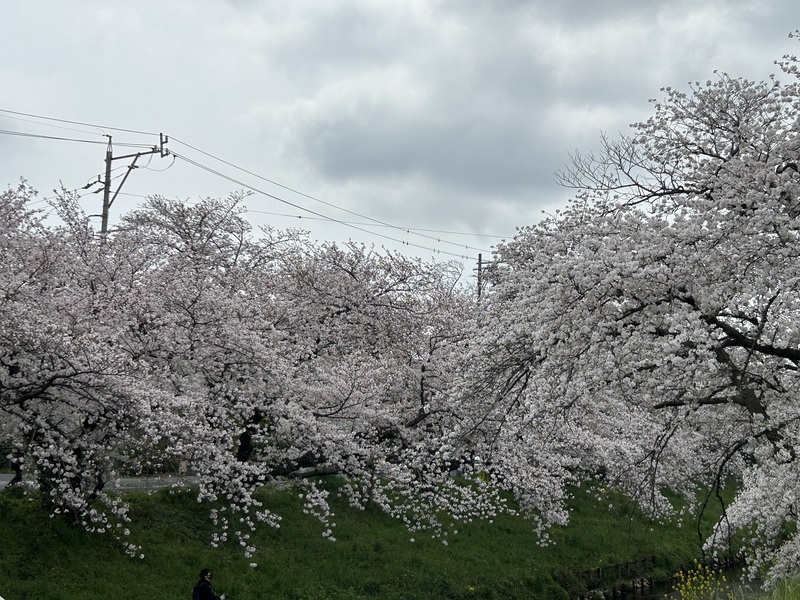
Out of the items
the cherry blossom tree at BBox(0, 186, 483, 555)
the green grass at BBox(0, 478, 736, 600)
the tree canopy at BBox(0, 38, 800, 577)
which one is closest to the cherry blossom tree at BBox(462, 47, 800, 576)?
the tree canopy at BBox(0, 38, 800, 577)

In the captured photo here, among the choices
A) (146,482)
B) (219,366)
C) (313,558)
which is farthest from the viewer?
(146,482)

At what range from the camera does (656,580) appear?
82.8ft

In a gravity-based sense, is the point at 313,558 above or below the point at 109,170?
below

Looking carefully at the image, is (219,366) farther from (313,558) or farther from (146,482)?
(146,482)

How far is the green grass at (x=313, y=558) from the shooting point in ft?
48.7

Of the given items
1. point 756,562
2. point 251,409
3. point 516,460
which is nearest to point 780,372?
point 756,562

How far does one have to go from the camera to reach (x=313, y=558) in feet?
62.2

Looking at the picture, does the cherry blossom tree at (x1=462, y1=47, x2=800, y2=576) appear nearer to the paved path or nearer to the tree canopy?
the tree canopy

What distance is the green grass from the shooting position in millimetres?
14836

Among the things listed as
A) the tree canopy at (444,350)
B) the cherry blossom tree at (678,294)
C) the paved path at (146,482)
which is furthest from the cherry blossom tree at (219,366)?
the cherry blossom tree at (678,294)

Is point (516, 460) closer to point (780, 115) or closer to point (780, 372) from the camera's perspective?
point (780, 372)

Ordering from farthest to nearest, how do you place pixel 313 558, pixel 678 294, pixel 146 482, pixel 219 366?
1. pixel 146 482
2. pixel 313 558
3. pixel 219 366
4. pixel 678 294

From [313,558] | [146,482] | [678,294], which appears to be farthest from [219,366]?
[678,294]

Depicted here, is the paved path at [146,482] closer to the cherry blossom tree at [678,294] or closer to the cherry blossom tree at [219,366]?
the cherry blossom tree at [219,366]
